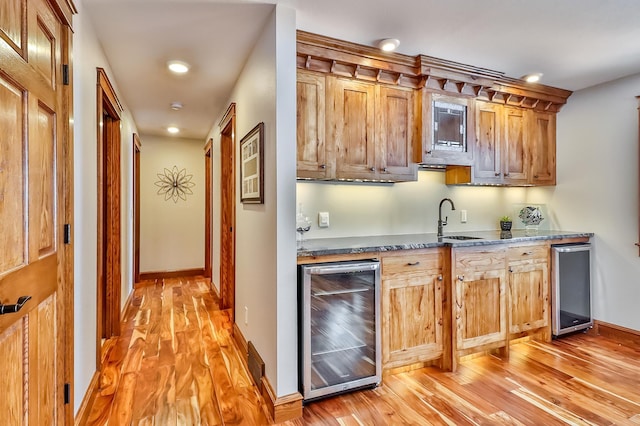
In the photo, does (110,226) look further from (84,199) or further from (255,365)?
(255,365)

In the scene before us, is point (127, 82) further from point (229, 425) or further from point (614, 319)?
point (614, 319)

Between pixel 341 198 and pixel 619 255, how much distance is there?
265 centimetres

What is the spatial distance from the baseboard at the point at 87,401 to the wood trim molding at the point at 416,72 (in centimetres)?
243

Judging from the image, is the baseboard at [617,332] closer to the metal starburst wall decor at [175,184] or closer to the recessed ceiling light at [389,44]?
the recessed ceiling light at [389,44]

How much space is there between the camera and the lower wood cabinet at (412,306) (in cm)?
235

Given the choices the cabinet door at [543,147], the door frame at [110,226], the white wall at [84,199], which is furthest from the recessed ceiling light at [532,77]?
the door frame at [110,226]

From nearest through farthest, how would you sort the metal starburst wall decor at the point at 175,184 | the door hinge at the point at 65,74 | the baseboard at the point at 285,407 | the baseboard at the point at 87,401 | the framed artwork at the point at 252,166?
the door hinge at the point at 65,74 < the baseboard at the point at 87,401 < the baseboard at the point at 285,407 < the framed artwork at the point at 252,166 < the metal starburst wall decor at the point at 175,184

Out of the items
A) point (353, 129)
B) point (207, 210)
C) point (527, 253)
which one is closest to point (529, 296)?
point (527, 253)

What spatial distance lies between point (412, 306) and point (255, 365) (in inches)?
46.4

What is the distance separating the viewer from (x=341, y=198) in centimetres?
289

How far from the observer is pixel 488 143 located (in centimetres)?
316

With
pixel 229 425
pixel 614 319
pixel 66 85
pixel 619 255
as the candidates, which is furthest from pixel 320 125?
pixel 614 319

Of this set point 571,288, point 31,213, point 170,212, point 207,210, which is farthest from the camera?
point 170,212

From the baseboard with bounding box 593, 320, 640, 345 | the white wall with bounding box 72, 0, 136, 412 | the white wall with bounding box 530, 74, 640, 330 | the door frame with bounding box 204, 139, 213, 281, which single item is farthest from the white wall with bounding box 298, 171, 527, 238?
the door frame with bounding box 204, 139, 213, 281
